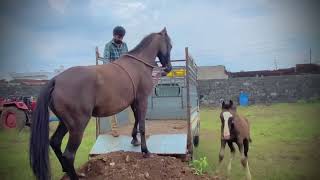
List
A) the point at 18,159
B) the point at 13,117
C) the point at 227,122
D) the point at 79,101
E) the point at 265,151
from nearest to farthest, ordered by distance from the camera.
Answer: the point at 79,101
the point at 227,122
the point at 18,159
the point at 265,151
the point at 13,117

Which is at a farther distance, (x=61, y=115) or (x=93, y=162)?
(x=93, y=162)

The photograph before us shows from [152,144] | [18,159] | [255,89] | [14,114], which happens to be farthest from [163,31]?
[255,89]

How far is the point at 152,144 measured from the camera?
16.7 feet

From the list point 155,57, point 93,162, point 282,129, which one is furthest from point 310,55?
point 282,129

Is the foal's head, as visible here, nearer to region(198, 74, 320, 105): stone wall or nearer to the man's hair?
the man's hair

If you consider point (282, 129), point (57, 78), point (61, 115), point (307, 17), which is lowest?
point (282, 129)

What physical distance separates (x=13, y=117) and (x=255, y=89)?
14.9m

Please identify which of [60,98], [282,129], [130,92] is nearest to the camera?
[60,98]

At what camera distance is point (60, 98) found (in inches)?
146

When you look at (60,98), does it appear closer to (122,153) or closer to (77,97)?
(77,97)

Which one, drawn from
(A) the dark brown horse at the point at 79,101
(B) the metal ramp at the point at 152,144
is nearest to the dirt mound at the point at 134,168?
(A) the dark brown horse at the point at 79,101

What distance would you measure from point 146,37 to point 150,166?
1559mm

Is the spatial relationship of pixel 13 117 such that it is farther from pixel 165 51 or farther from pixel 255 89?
pixel 255 89

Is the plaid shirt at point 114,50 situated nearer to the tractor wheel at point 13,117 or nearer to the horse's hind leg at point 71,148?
the horse's hind leg at point 71,148
